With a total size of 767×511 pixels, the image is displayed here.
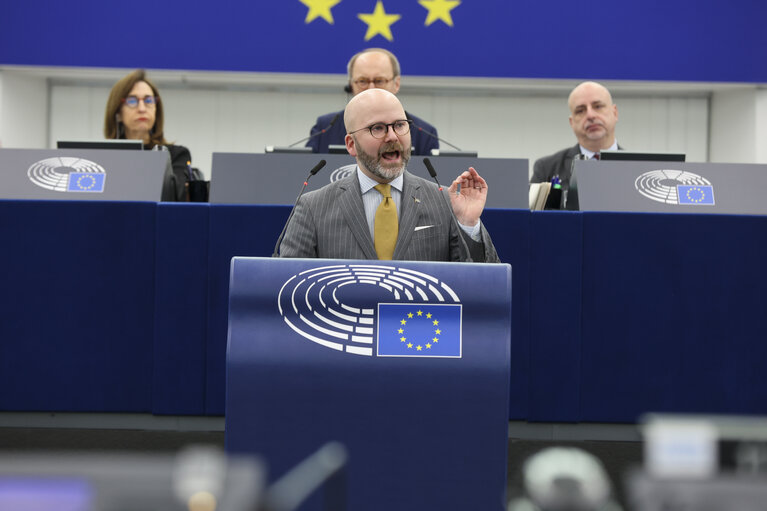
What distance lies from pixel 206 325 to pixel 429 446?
6.02ft

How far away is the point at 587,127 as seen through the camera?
456cm

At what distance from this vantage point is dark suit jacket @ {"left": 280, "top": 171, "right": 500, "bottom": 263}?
243 cm

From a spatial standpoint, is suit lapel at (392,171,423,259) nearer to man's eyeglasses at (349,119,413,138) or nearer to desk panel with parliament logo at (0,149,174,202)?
man's eyeglasses at (349,119,413,138)

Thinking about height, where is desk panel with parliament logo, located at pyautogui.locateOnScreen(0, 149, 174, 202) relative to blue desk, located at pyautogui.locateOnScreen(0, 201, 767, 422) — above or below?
above

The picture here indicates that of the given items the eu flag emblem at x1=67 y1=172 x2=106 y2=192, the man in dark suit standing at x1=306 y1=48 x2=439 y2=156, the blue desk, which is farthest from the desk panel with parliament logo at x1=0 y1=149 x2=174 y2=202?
the man in dark suit standing at x1=306 y1=48 x2=439 y2=156

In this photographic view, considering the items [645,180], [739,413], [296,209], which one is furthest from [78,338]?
[739,413]

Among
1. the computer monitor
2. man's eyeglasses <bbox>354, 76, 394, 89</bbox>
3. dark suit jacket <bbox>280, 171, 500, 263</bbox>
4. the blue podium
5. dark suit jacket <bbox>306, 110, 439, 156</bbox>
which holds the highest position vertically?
man's eyeglasses <bbox>354, 76, 394, 89</bbox>

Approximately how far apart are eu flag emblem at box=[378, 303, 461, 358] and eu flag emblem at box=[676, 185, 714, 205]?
2.09 metres

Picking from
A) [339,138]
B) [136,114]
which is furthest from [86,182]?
[339,138]

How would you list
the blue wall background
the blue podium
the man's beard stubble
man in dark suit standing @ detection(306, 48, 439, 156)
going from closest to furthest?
the blue podium
the man's beard stubble
man in dark suit standing @ detection(306, 48, 439, 156)
the blue wall background

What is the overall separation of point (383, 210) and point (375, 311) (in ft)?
2.20

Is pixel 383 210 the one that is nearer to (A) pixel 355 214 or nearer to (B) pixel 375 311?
(A) pixel 355 214

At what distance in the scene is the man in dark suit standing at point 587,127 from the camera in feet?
14.9

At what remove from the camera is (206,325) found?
3.44m
